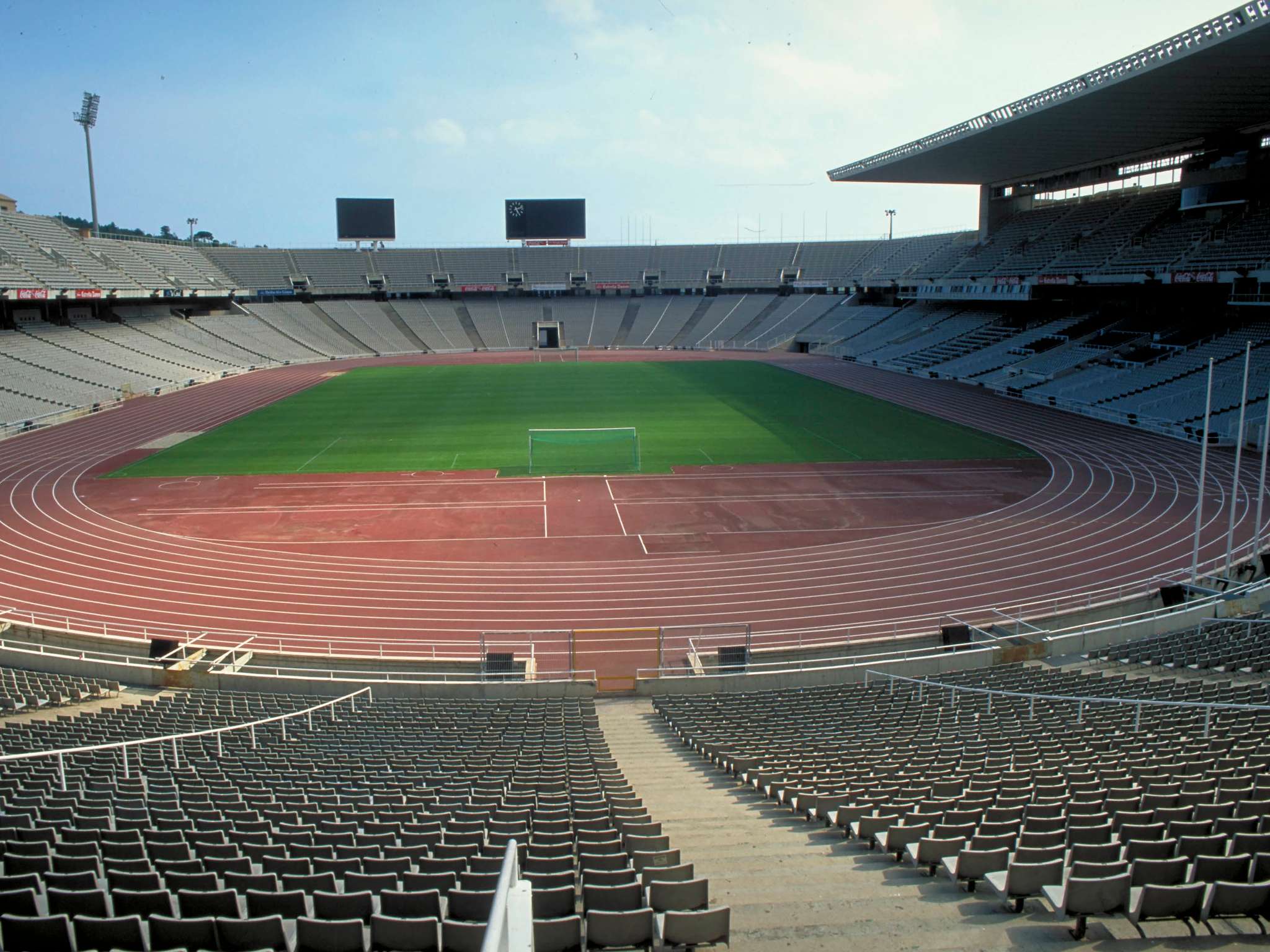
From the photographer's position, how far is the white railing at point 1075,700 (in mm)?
9945

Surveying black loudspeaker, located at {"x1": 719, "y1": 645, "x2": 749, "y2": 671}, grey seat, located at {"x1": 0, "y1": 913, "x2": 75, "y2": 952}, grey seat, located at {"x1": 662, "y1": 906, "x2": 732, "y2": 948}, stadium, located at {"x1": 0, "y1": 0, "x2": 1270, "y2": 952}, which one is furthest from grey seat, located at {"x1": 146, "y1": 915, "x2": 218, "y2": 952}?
black loudspeaker, located at {"x1": 719, "y1": 645, "x2": 749, "y2": 671}

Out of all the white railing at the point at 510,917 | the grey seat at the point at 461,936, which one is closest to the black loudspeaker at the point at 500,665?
the grey seat at the point at 461,936

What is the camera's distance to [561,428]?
44.0m

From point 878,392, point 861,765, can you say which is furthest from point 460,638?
point 878,392

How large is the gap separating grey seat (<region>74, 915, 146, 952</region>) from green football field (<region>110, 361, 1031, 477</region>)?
1205 inches

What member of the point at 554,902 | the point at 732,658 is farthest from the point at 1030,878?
the point at 732,658

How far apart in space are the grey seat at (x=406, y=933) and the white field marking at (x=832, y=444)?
34.4 m

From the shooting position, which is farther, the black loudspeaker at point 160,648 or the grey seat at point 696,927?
the black loudspeaker at point 160,648

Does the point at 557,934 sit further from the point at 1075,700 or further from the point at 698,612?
the point at 698,612

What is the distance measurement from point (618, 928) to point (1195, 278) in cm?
5216

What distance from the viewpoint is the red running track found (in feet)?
67.1

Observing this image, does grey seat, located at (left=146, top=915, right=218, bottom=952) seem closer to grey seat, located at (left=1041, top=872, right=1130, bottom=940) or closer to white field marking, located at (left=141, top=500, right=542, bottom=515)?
grey seat, located at (left=1041, top=872, right=1130, bottom=940)

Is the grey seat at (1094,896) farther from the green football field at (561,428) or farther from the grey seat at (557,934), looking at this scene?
the green football field at (561,428)

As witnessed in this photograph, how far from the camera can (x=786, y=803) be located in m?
8.88
